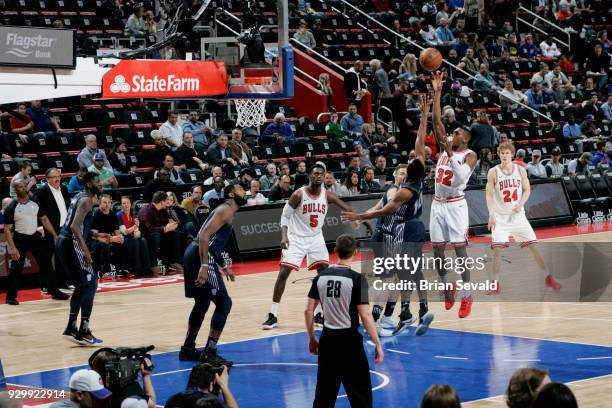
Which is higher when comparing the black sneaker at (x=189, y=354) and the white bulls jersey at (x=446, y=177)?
the white bulls jersey at (x=446, y=177)

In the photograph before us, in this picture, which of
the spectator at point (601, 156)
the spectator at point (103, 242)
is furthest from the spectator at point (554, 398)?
the spectator at point (601, 156)

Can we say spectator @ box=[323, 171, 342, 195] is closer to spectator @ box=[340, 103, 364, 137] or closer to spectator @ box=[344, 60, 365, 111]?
spectator @ box=[340, 103, 364, 137]

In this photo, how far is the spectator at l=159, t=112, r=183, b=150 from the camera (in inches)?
865

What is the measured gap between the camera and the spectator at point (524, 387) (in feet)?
19.1

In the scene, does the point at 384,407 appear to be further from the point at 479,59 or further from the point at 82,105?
the point at 479,59

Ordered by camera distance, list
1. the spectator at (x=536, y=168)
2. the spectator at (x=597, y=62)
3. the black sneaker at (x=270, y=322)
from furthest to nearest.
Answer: the spectator at (x=597, y=62)
the spectator at (x=536, y=168)
the black sneaker at (x=270, y=322)

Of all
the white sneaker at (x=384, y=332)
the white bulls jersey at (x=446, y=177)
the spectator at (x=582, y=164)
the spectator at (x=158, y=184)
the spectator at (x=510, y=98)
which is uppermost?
the white bulls jersey at (x=446, y=177)

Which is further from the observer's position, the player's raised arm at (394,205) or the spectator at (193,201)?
the spectator at (193,201)

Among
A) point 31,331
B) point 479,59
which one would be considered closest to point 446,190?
point 31,331

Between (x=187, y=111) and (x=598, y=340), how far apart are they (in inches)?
544

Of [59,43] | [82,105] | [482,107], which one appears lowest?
[482,107]

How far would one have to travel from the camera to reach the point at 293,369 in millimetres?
11602

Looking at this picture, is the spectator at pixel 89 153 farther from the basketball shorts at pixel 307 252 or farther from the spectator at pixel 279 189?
the basketball shorts at pixel 307 252

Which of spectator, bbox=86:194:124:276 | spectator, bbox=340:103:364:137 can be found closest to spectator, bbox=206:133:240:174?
spectator, bbox=86:194:124:276
